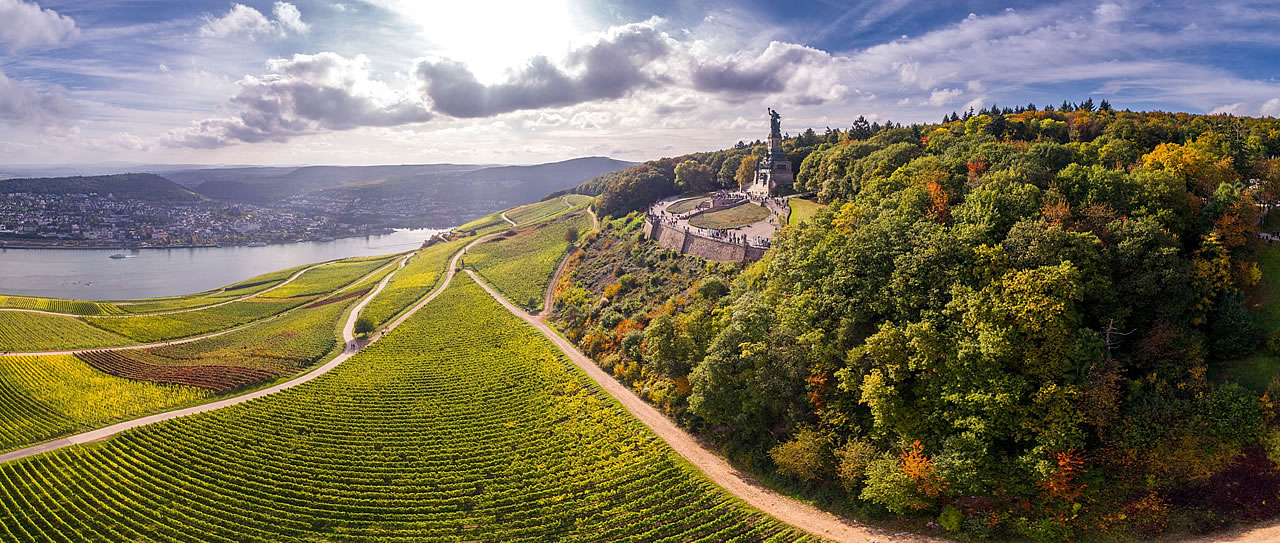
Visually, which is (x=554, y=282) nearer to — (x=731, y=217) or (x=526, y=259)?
(x=526, y=259)

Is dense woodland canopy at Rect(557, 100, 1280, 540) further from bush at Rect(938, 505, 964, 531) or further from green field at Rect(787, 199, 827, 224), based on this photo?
green field at Rect(787, 199, 827, 224)

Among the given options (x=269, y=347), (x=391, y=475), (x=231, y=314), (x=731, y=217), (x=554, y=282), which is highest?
(x=731, y=217)

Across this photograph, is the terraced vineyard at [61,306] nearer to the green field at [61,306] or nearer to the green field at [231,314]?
the green field at [61,306]

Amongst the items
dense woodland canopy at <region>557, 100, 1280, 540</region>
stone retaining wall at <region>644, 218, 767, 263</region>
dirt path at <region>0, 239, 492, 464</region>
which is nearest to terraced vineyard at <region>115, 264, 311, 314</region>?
dirt path at <region>0, 239, 492, 464</region>

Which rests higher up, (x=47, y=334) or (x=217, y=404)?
(x=47, y=334)

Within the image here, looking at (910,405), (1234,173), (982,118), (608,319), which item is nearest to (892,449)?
Answer: (910,405)

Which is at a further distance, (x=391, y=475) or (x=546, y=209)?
(x=546, y=209)

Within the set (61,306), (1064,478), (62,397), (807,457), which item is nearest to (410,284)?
(61,306)

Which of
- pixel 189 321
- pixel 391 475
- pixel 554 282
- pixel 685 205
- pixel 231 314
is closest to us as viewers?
pixel 391 475
